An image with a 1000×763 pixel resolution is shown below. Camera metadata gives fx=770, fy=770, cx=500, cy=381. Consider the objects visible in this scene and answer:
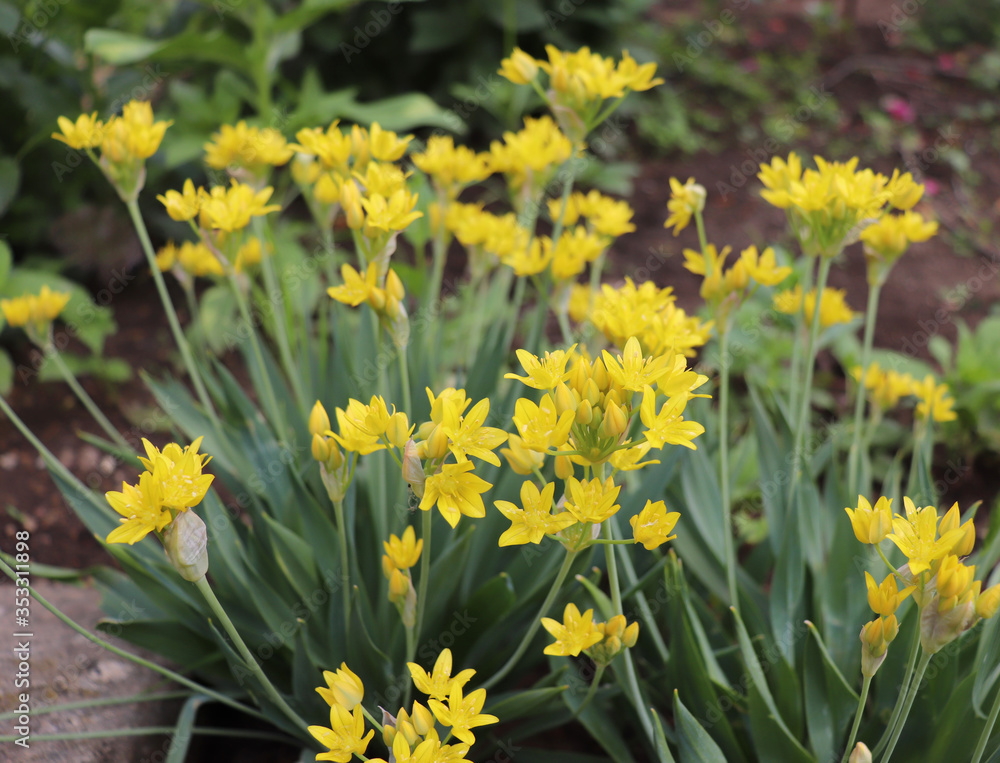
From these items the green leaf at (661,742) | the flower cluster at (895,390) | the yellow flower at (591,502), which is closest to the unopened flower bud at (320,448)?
the yellow flower at (591,502)

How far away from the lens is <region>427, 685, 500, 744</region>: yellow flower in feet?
3.17

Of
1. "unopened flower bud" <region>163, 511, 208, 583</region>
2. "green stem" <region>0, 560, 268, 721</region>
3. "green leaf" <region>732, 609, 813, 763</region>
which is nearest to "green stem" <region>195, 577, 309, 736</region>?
"unopened flower bud" <region>163, 511, 208, 583</region>

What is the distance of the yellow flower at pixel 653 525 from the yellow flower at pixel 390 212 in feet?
1.94

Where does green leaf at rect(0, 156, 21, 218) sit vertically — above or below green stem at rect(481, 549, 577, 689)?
above

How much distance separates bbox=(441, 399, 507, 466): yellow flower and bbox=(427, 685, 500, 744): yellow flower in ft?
1.03

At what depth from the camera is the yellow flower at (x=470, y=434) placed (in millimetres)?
996

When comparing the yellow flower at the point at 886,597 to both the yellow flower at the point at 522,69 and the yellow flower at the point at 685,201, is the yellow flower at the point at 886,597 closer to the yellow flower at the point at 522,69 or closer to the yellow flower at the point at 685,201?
the yellow flower at the point at 685,201

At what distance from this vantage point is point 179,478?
0.98 metres

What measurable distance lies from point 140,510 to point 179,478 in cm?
7

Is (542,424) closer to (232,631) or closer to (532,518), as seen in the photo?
(532,518)

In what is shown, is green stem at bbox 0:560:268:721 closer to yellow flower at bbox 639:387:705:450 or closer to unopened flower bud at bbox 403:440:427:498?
unopened flower bud at bbox 403:440:427:498

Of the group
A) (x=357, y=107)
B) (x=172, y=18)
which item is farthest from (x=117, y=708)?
(x=172, y=18)

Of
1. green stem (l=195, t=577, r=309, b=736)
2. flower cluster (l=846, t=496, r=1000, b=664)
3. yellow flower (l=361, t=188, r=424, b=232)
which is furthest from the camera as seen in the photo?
yellow flower (l=361, t=188, r=424, b=232)

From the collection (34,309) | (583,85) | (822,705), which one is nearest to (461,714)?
(822,705)
